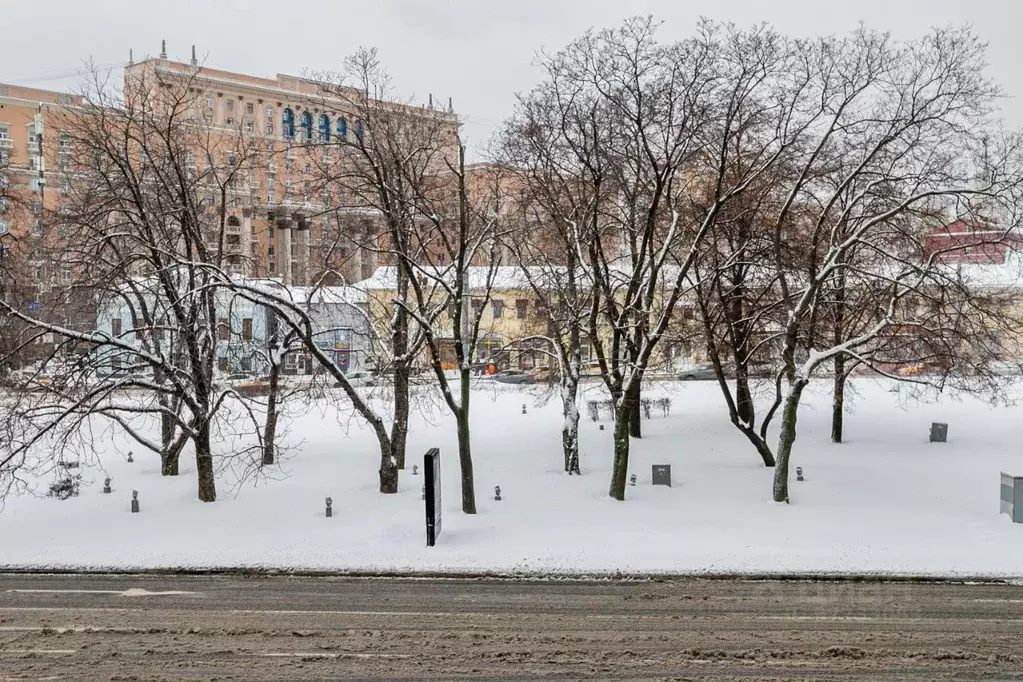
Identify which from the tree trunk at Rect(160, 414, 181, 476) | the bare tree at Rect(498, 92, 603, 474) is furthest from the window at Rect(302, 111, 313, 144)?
the tree trunk at Rect(160, 414, 181, 476)

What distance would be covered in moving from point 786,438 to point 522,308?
56.3ft

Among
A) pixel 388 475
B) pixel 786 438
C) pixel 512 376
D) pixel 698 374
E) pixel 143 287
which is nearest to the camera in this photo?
pixel 786 438

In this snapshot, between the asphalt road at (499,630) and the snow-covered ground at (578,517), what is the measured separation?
3.32 feet

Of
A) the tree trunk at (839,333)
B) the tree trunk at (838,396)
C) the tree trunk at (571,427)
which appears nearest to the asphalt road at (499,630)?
the tree trunk at (571,427)

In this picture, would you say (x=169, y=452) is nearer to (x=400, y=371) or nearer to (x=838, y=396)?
(x=400, y=371)

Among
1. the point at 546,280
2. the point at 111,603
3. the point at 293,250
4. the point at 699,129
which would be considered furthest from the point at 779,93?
the point at 293,250

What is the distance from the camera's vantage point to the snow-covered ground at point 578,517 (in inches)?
621

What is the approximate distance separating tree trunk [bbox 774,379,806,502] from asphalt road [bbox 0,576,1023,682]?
16.8 feet

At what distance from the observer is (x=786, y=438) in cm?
1934

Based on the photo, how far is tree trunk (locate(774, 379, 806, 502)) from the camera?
A: 19.1 m

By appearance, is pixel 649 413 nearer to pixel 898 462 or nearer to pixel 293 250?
pixel 898 462

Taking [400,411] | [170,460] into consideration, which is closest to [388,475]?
[400,411]

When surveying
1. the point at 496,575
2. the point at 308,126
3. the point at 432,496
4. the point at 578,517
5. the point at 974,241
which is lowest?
the point at 496,575

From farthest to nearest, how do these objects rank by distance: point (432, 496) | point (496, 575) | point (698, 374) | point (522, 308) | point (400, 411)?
1. point (698, 374)
2. point (522, 308)
3. point (400, 411)
4. point (432, 496)
5. point (496, 575)
